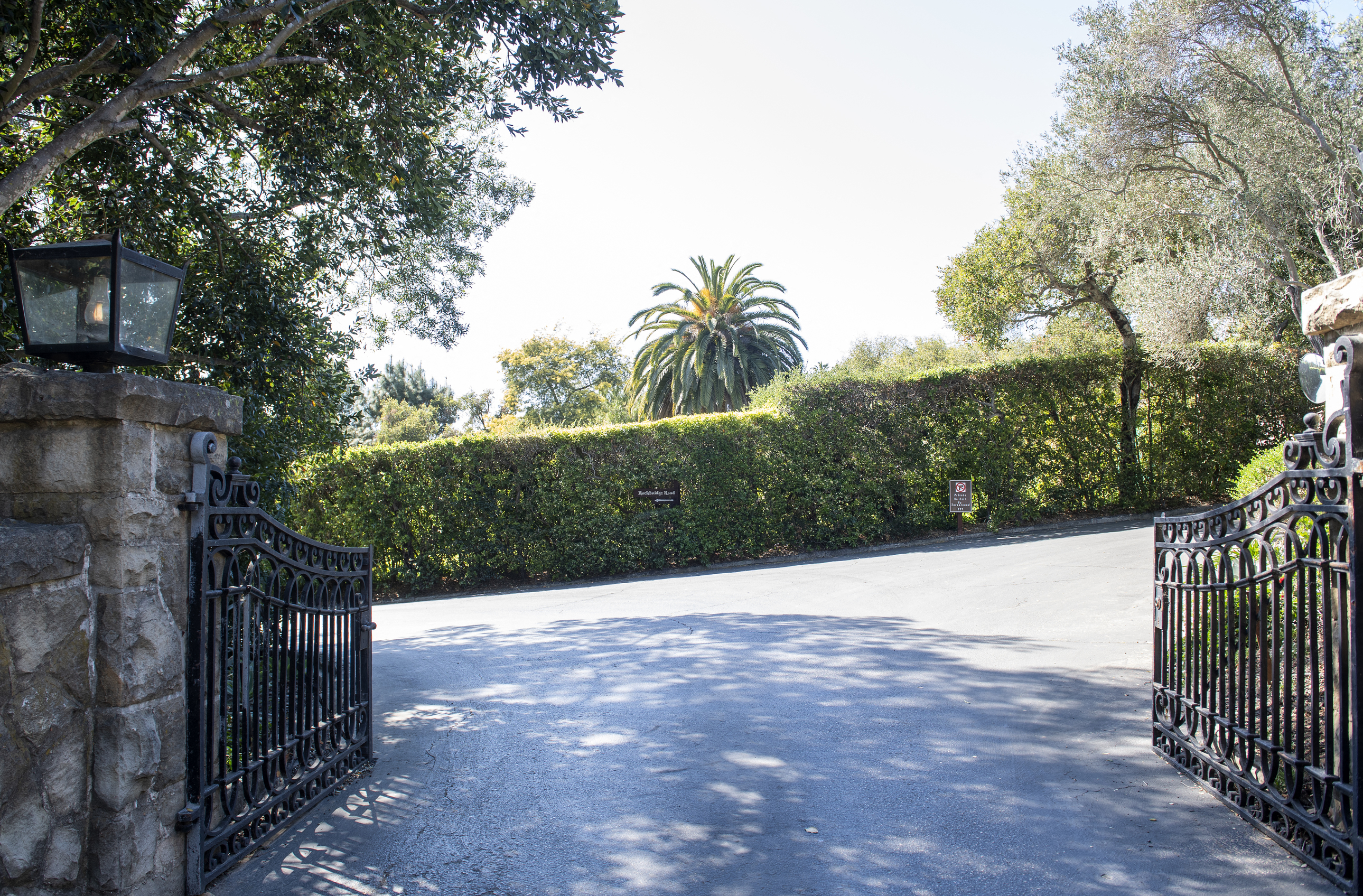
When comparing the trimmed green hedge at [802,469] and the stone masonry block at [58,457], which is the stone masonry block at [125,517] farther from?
the trimmed green hedge at [802,469]

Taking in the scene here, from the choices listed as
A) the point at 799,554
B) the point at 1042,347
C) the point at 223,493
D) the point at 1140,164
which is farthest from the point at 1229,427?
the point at 223,493

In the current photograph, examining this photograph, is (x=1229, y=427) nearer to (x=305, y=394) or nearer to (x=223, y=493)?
(x=305, y=394)

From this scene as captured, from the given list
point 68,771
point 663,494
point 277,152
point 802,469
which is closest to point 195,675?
point 68,771

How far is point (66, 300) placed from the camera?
3.21m

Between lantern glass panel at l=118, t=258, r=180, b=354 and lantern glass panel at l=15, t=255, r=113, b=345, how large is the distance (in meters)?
0.06

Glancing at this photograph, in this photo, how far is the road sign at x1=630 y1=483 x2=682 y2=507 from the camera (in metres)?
15.1

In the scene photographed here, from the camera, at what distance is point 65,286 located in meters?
3.23

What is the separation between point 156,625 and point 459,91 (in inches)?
252

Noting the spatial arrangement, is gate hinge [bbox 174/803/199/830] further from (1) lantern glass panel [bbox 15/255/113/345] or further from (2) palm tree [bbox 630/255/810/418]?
(2) palm tree [bbox 630/255/810/418]

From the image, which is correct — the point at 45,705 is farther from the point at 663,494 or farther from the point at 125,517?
the point at 663,494

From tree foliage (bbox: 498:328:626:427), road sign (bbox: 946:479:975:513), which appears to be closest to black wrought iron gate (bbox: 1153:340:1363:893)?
road sign (bbox: 946:479:975:513)

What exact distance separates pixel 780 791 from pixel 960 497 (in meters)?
12.1

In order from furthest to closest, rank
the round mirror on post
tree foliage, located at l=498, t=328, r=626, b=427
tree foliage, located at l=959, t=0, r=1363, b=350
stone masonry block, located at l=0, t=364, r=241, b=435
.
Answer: tree foliage, located at l=498, t=328, r=626, b=427 → tree foliage, located at l=959, t=0, r=1363, b=350 → the round mirror on post → stone masonry block, located at l=0, t=364, r=241, b=435

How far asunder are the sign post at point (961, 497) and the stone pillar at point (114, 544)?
46.5 feet
